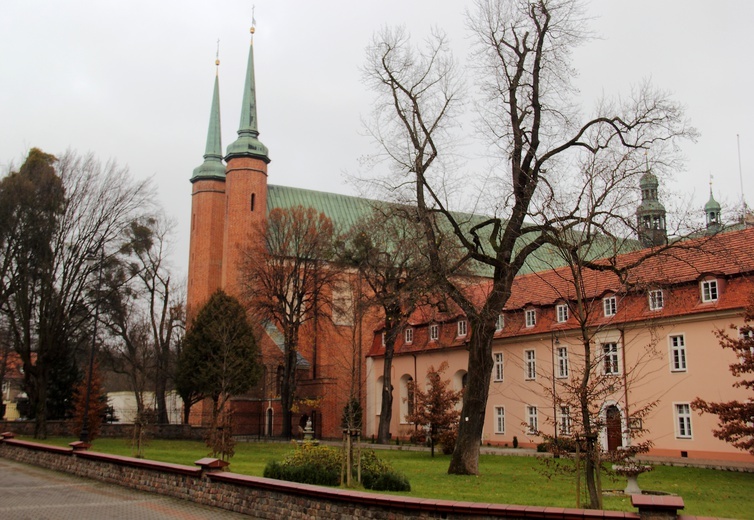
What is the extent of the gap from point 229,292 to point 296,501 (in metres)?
35.9

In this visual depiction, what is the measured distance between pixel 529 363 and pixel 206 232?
27106mm

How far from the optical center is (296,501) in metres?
12.5

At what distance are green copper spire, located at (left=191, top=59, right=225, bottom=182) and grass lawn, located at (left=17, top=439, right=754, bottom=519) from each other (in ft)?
96.9

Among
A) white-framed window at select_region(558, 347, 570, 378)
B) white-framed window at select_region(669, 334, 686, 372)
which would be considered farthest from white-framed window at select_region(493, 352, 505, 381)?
white-framed window at select_region(669, 334, 686, 372)

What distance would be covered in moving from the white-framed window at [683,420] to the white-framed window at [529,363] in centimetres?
797

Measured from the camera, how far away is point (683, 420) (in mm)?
27609

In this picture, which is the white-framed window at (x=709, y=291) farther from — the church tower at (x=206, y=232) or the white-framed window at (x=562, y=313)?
the church tower at (x=206, y=232)

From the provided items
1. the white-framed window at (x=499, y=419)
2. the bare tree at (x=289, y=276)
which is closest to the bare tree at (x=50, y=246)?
the bare tree at (x=289, y=276)

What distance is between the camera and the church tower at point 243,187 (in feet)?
162

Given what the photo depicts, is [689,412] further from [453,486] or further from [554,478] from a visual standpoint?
[453,486]

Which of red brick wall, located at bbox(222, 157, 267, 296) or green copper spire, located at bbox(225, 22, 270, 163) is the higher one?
green copper spire, located at bbox(225, 22, 270, 163)

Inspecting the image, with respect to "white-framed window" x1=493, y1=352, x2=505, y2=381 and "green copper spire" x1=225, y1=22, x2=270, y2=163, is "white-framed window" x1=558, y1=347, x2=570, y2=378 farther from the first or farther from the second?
"green copper spire" x1=225, y1=22, x2=270, y2=163

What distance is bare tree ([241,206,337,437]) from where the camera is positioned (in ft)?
133

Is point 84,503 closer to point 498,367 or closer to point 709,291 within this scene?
point 709,291
